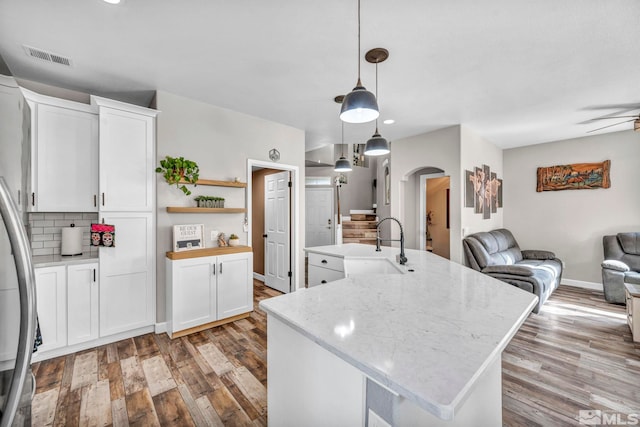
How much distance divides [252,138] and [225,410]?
10.1ft

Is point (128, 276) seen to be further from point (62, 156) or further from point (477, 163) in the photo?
point (477, 163)

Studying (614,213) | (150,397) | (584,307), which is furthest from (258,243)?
(614,213)

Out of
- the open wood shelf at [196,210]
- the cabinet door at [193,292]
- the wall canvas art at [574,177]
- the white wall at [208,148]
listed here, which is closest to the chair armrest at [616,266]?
the wall canvas art at [574,177]

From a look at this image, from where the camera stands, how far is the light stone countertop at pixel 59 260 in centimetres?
237

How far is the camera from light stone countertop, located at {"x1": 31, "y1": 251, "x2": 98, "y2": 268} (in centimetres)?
237

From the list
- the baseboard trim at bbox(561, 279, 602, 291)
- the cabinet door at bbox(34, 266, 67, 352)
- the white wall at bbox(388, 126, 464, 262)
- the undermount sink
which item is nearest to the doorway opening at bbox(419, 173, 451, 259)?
the white wall at bbox(388, 126, 464, 262)

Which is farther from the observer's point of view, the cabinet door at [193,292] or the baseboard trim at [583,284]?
the baseboard trim at [583,284]

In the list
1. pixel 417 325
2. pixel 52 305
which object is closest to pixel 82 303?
pixel 52 305

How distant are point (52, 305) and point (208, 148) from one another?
6.99ft

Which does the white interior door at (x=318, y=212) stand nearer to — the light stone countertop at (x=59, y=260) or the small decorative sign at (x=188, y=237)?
the small decorative sign at (x=188, y=237)

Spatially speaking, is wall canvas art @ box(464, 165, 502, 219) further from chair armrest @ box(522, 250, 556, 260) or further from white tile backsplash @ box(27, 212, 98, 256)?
white tile backsplash @ box(27, 212, 98, 256)

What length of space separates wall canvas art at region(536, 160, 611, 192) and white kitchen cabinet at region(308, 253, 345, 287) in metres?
4.82

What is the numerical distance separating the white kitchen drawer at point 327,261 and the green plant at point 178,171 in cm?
161

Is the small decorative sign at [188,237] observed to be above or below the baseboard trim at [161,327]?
above
